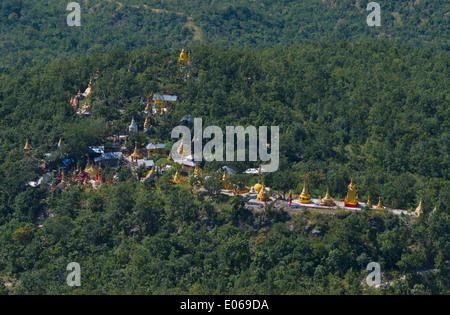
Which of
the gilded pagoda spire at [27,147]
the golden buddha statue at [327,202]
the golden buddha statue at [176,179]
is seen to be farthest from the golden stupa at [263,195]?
the gilded pagoda spire at [27,147]

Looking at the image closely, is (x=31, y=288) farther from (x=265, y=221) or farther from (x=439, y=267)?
(x=439, y=267)

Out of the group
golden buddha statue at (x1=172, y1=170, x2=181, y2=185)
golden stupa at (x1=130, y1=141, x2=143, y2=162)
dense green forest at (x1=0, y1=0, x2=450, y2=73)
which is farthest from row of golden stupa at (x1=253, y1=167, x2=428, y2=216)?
dense green forest at (x1=0, y1=0, x2=450, y2=73)

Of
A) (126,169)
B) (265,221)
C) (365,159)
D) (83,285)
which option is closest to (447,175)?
(365,159)

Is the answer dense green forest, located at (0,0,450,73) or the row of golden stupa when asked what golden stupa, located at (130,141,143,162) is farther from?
dense green forest, located at (0,0,450,73)

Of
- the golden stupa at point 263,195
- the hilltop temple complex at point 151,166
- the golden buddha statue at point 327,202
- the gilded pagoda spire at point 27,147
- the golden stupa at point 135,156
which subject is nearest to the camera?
the golden buddha statue at point 327,202

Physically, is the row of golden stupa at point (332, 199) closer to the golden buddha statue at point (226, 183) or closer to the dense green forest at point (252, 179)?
the dense green forest at point (252, 179)

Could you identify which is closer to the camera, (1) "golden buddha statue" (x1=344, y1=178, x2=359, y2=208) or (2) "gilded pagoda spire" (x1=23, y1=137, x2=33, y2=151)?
(1) "golden buddha statue" (x1=344, y1=178, x2=359, y2=208)
